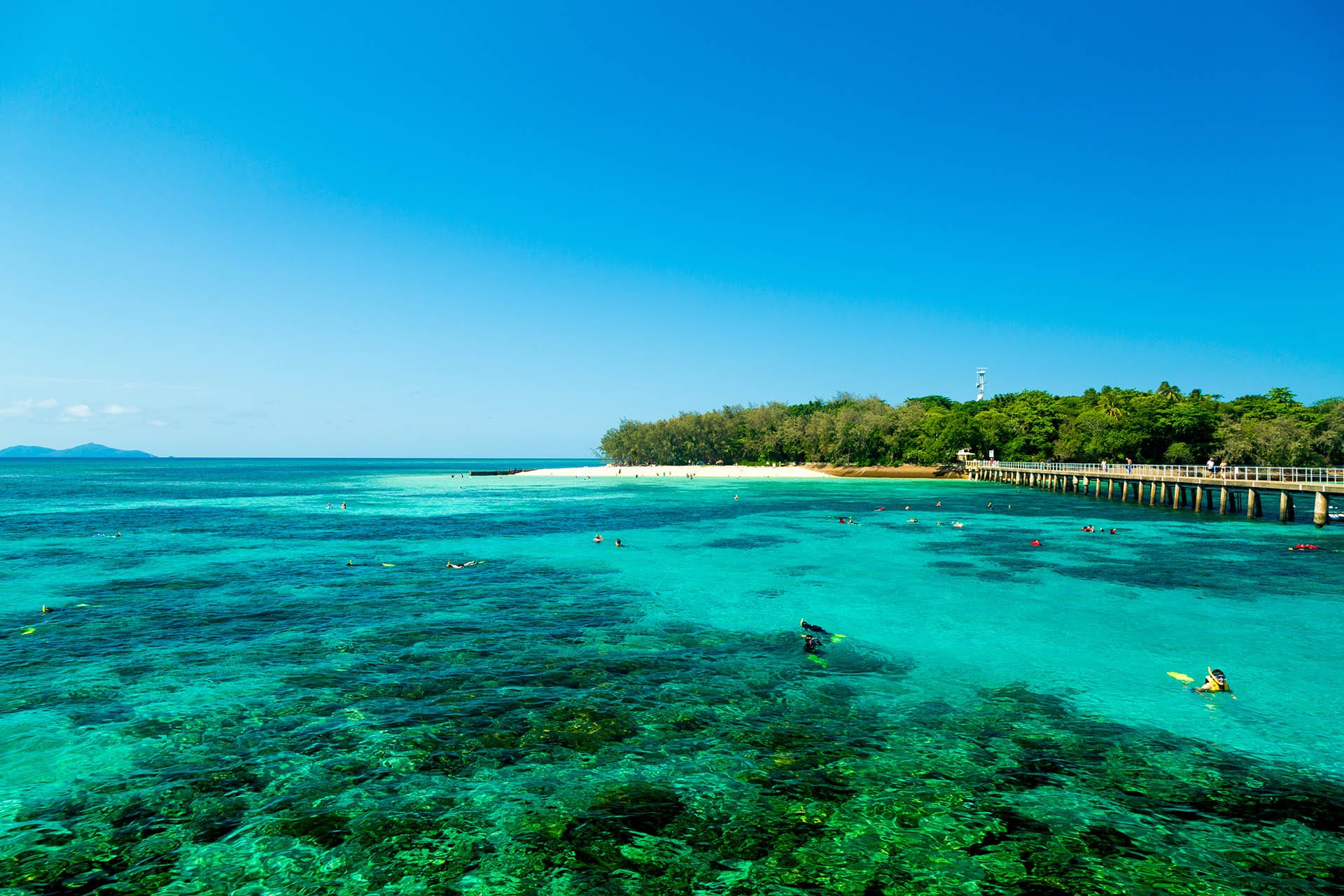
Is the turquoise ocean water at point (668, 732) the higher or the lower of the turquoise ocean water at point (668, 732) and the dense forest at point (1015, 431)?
the lower

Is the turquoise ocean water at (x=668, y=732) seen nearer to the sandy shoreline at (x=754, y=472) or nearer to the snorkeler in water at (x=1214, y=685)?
the snorkeler in water at (x=1214, y=685)

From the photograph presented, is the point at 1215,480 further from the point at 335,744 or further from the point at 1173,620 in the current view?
the point at 335,744

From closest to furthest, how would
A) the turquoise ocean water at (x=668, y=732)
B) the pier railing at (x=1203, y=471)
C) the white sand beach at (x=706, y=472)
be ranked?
the turquoise ocean water at (x=668, y=732)
the pier railing at (x=1203, y=471)
the white sand beach at (x=706, y=472)

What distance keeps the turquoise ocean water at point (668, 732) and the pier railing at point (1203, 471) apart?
2619 cm

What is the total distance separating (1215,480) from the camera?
55594 millimetres

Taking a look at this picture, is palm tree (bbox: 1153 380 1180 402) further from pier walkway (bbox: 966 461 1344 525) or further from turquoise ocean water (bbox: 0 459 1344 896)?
turquoise ocean water (bbox: 0 459 1344 896)

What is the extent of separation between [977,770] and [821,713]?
11.1 ft

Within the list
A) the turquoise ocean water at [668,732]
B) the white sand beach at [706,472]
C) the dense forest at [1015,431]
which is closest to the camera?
the turquoise ocean water at [668,732]

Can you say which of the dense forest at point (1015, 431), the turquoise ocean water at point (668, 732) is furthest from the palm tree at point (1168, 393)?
the turquoise ocean water at point (668, 732)

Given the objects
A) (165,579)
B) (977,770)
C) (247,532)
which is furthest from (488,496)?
(977,770)

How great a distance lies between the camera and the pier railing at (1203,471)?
170ft

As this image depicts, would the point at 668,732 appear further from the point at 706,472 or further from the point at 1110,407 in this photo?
the point at 706,472

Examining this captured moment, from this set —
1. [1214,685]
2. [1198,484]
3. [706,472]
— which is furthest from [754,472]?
[1214,685]

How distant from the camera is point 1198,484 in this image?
189 ft
